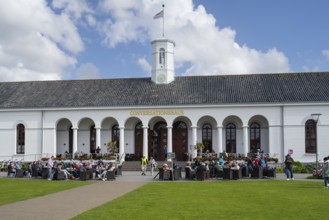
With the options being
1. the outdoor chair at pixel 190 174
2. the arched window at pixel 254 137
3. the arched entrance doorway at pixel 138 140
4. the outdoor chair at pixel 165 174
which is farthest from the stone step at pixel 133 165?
the outdoor chair at pixel 165 174

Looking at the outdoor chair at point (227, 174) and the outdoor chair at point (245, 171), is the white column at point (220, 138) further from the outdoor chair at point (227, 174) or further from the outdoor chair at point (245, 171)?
the outdoor chair at point (227, 174)

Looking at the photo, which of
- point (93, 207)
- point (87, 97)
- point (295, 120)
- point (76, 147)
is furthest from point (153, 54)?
point (93, 207)

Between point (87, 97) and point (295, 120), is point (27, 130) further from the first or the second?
point (295, 120)

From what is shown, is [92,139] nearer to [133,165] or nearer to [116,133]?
[116,133]

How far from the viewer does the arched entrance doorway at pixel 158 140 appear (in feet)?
144

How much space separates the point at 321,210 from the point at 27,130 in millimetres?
34746

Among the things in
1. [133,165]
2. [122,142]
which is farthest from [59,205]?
[122,142]

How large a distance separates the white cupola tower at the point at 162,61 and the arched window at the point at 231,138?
771cm

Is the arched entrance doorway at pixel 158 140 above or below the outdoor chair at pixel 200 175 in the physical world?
above

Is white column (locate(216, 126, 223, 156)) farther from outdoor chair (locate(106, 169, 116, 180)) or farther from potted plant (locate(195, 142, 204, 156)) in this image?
outdoor chair (locate(106, 169, 116, 180))

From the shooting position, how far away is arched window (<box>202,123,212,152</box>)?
4261 cm

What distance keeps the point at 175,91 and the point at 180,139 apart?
454 centimetres

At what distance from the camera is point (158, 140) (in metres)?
44.1

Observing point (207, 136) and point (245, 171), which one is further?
point (207, 136)
